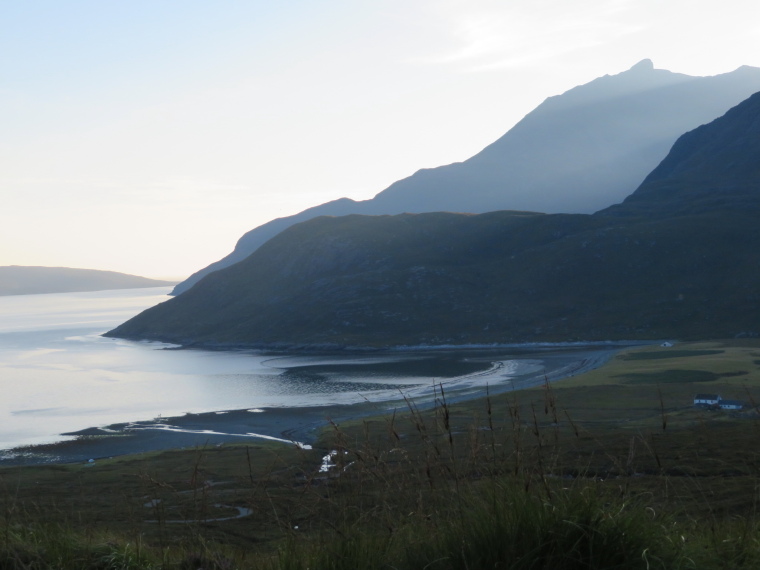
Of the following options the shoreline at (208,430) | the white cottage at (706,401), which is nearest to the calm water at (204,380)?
the shoreline at (208,430)

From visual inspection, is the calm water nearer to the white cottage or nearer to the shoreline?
the shoreline

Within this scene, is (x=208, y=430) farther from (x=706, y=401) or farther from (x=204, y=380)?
(x=706, y=401)

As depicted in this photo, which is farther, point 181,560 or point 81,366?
point 81,366

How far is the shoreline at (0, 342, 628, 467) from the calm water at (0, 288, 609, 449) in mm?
3051

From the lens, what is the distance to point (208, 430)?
73562 millimetres

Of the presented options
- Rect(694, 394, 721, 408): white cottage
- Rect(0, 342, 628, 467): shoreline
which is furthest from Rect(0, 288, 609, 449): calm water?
Rect(694, 394, 721, 408): white cottage

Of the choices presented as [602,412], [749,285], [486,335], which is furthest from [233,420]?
[749,285]

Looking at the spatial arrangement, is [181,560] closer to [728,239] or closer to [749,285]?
[749,285]

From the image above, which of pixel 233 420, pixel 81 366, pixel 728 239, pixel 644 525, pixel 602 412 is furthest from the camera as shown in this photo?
pixel 728 239

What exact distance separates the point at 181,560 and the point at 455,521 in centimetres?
279

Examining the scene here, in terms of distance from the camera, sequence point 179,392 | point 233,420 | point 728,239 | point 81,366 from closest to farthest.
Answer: point 233,420 < point 179,392 < point 81,366 < point 728,239

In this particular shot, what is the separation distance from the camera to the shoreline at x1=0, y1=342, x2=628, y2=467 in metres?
62.9

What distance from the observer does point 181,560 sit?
6.32 metres

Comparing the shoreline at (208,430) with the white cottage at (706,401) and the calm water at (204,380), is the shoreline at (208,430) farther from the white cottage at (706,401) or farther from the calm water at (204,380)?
the white cottage at (706,401)
